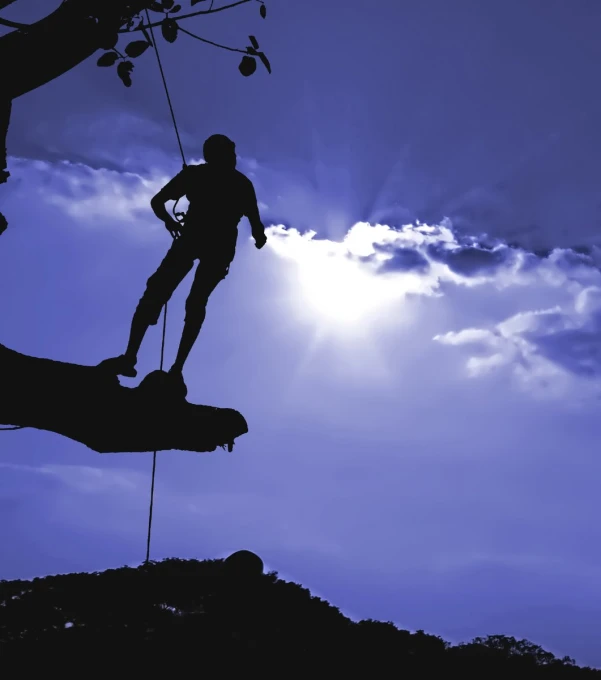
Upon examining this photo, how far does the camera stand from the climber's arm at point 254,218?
24.1 ft

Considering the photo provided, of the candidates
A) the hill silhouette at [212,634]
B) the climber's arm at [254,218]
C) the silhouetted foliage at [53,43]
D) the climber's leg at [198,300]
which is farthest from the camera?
the hill silhouette at [212,634]

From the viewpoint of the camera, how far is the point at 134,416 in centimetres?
592

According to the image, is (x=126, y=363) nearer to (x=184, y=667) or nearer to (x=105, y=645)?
(x=184, y=667)

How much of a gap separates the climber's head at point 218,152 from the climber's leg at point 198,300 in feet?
3.62

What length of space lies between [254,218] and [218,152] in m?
0.85

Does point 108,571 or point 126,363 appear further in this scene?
point 108,571

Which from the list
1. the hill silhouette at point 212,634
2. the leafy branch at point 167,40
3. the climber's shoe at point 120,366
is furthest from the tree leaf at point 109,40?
the hill silhouette at point 212,634

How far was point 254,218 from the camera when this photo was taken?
7.55 m

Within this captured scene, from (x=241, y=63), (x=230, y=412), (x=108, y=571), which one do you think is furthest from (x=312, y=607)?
(x=241, y=63)

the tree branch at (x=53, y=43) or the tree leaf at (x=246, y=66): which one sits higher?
the tree leaf at (x=246, y=66)

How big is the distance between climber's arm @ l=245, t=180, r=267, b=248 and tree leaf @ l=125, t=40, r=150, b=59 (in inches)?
71.4

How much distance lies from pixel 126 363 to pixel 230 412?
1.15 m

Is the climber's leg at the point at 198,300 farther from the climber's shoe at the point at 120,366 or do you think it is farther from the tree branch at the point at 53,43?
the tree branch at the point at 53,43

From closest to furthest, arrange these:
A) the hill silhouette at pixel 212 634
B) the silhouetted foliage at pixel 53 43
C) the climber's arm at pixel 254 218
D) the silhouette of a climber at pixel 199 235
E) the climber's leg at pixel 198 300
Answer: the silhouetted foliage at pixel 53 43 → the silhouette of a climber at pixel 199 235 → the climber's leg at pixel 198 300 → the climber's arm at pixel 254 218 → the hill silhouette at pixel 212 634
